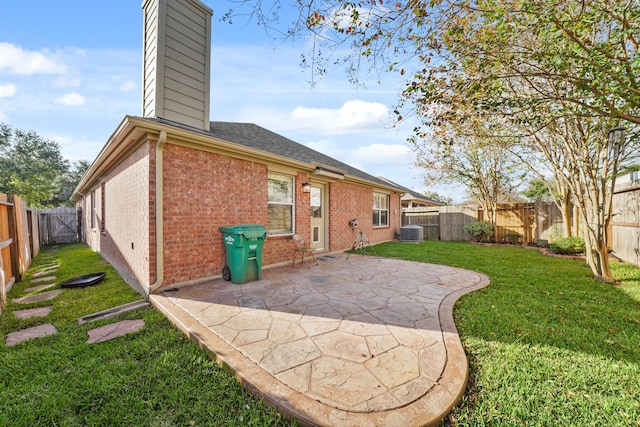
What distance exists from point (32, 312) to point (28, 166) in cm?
2536

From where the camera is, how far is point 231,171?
16.9 ft

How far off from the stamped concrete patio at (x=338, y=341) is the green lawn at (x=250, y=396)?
0.50 feet

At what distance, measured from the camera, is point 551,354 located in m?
2.40

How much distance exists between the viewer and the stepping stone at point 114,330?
2.84 m

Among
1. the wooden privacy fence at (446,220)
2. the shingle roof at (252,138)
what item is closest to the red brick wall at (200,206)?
the shingle roof at (252,138)

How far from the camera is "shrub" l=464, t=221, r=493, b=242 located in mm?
11320

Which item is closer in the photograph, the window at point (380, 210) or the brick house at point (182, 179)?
the brick house at point (182, 179)

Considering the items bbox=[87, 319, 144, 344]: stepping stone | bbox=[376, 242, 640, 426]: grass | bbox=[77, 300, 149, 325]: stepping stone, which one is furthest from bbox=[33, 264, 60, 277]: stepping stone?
bbox=[376, 242, 640, 426]: grass

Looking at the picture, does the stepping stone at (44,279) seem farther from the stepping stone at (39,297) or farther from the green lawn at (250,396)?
the green lawn at (250,396)

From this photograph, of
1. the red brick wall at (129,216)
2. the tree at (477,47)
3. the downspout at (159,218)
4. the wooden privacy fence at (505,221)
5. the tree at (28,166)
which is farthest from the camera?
the tree at (28,166)

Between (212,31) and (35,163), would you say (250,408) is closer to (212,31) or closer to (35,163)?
(212,31)

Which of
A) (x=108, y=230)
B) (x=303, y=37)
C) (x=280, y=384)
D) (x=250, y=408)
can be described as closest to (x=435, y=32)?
(x=303, y=37)

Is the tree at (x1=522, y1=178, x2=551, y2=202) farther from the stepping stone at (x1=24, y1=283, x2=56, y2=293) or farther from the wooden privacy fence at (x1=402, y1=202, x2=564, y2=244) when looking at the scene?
the stepping stone at (x1=24, y1=283, x2=56, y2=293)

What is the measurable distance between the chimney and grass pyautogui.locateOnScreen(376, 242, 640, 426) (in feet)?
20.2
